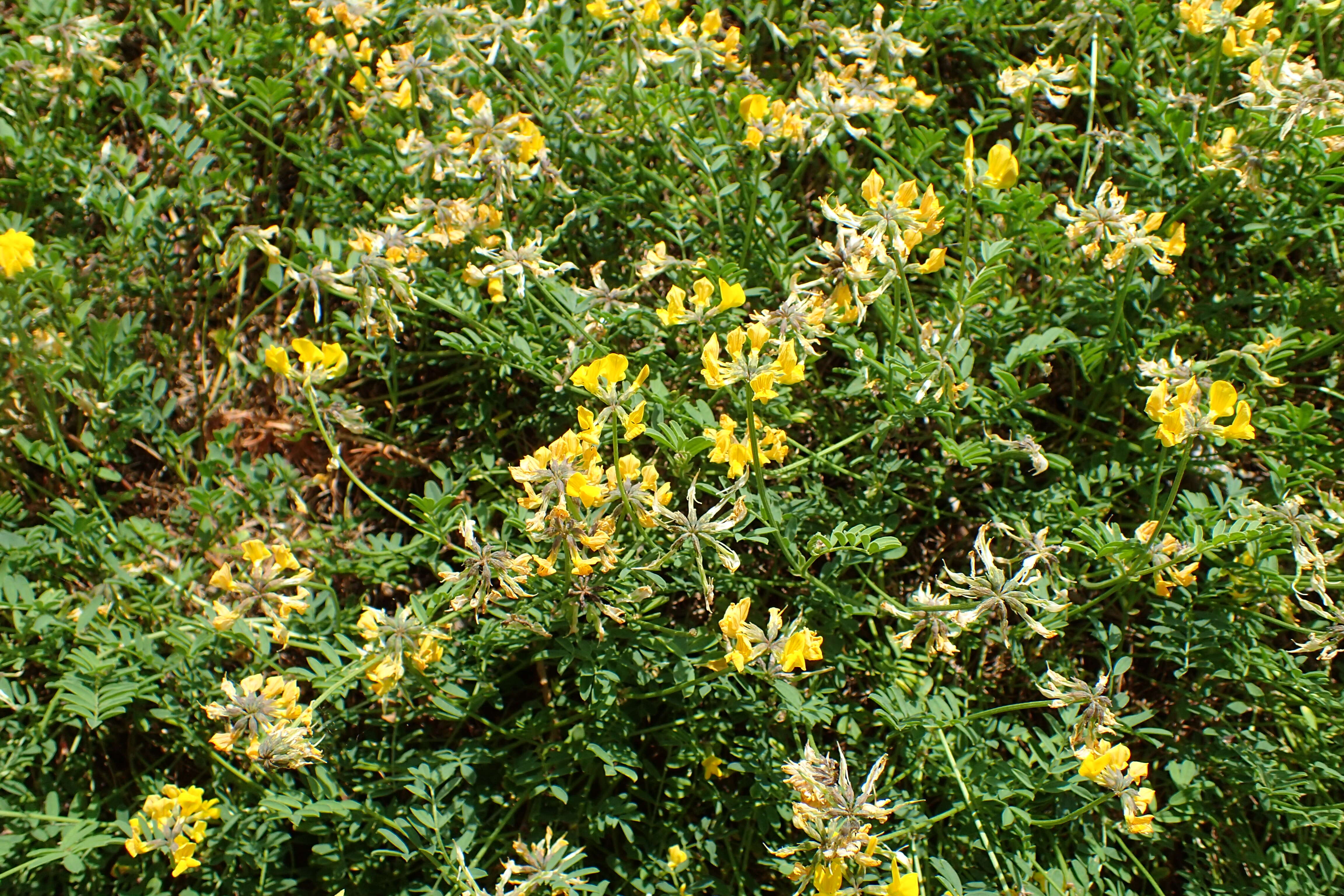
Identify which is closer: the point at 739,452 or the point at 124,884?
the point at 739,452

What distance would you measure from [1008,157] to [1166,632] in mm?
1323

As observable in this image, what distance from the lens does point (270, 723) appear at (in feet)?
7.80

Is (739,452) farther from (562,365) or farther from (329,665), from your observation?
(329,665)

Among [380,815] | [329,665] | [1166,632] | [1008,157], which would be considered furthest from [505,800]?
[1008,157]

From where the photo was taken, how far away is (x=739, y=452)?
223cm

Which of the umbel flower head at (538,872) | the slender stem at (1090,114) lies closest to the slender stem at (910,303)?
the slender stem at (1090,114)

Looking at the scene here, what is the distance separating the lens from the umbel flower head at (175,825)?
251cm

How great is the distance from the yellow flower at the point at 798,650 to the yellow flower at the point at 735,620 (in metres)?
0.11

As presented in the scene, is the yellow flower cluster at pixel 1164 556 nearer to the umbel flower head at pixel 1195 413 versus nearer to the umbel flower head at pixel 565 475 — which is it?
the umbel flower head at pixel 1195 413

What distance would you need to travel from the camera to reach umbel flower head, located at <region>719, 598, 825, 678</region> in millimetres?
2189

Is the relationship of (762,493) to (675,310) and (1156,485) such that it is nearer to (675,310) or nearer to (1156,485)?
(675,310)

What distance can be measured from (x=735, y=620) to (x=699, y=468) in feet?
2.37

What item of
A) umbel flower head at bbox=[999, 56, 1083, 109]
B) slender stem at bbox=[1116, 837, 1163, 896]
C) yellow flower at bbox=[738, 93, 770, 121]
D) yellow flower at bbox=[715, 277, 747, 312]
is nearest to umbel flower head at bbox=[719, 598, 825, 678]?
yellow flower at bbox=[715, 277, 747, 312]

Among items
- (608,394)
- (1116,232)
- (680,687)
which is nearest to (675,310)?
(608,394)
